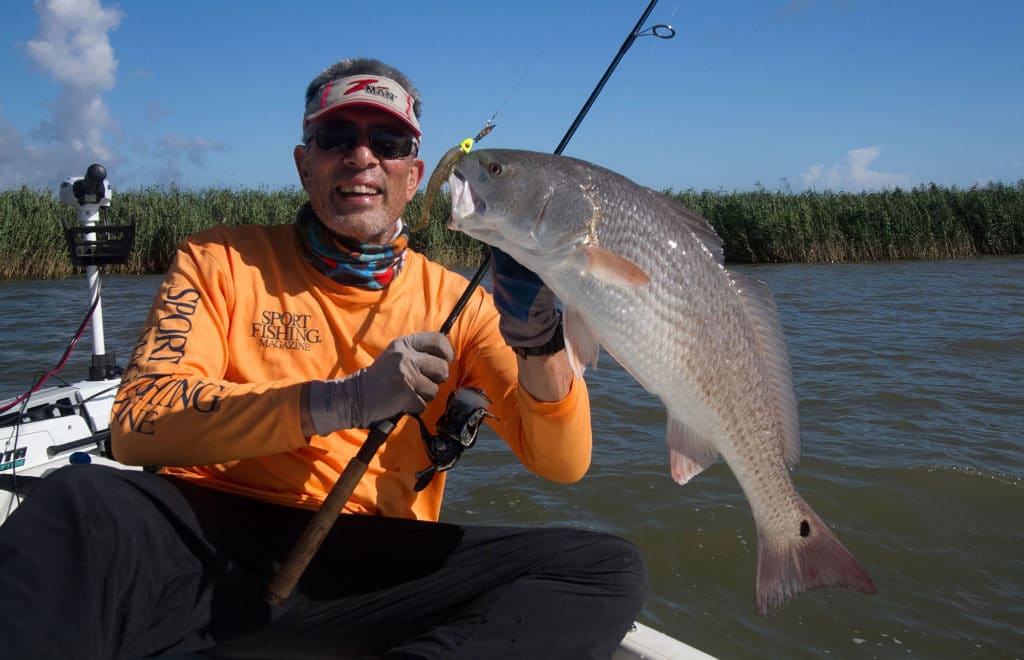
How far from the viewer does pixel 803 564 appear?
2391 millimetres

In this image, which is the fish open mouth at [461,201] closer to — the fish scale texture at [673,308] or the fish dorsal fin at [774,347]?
the fish scale texture at [673,308]

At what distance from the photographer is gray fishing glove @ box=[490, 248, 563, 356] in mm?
2334

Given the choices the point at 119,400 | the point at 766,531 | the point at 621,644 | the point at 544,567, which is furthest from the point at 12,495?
the point at 766,531

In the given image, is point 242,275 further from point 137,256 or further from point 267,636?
point 137,256

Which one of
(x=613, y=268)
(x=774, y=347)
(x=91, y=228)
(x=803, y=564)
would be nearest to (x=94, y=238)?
(x=91, y=228)

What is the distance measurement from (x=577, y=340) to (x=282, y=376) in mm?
1138

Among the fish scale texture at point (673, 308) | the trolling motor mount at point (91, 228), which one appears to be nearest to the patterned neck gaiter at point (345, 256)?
the fish scale texture at point (673, 308)

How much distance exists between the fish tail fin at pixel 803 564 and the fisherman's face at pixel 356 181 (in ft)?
6.02

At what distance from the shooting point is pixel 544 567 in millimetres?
2504

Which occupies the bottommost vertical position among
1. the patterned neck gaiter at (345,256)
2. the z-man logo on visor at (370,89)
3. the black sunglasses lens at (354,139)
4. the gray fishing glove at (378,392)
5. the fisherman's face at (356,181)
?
the gray fishing glove at (378,392)

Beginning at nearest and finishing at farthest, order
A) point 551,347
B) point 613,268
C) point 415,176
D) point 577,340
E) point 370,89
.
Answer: point 613,268 → point 577,340 → point 551,347 → point 370,89 → point 415,176

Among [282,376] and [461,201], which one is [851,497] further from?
[461,201]

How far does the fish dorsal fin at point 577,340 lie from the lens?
2.21 m

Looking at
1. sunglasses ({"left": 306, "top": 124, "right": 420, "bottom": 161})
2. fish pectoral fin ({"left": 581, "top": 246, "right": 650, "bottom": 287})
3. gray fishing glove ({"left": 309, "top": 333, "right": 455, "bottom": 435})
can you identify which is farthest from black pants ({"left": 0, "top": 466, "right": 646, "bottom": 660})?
sunglasses ({"left": 306, "top": 124, "right": 420, "bottom": 161})
